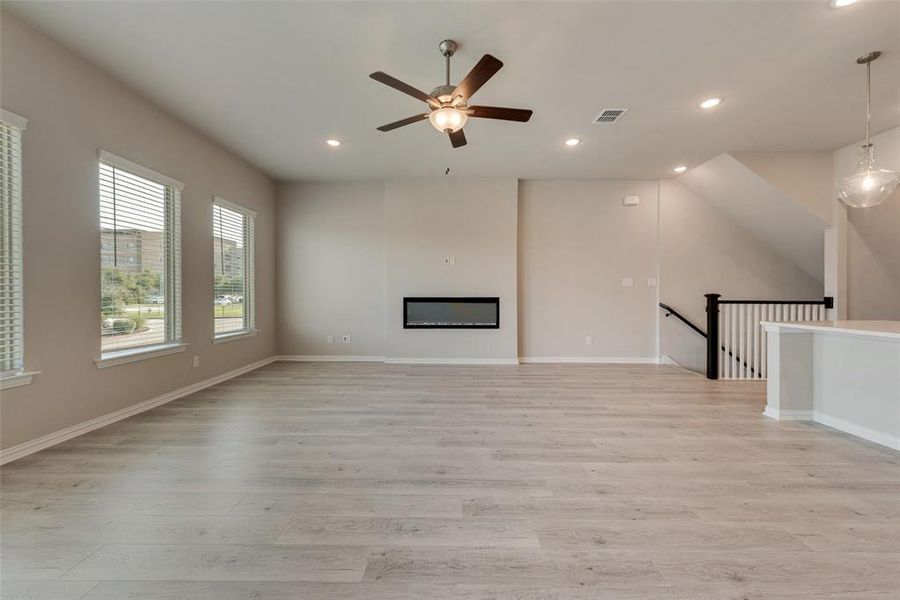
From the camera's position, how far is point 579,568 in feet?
4.66

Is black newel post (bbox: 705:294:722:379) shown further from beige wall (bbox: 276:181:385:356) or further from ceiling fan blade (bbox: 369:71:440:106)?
beige wall (bbox: 276:181:385:356)

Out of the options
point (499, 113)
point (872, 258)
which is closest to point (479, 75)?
point (499, 113)

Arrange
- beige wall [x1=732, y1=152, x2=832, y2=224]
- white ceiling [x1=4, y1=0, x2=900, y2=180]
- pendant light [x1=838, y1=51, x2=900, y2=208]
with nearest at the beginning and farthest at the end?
white ceiling [x1=4, y1=0, x2=900, y2=180] < pendant light [x1=838, y1=51, x2=900, y2=208] < beige wall [x1=732, y1=152, x2=832, y2=224]

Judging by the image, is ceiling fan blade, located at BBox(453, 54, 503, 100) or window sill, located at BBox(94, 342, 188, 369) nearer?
ceiling fan blade, located at BBox(453, 54, 503, 100)

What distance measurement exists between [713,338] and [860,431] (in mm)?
2032

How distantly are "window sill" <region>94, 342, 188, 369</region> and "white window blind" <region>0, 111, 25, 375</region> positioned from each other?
55cm

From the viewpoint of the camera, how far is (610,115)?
3.48 m

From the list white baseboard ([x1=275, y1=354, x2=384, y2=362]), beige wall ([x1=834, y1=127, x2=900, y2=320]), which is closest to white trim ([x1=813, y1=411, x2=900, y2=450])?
beige wall ([x1=834, y1=127, x2=900, y2=320])

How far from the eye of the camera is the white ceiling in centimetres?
222

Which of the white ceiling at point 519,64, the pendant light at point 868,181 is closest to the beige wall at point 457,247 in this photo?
the white ceiling at point 519,64

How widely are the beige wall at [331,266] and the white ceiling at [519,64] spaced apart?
1504mm

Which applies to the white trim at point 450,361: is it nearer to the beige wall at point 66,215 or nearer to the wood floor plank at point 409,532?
the beige wall at point 66,215

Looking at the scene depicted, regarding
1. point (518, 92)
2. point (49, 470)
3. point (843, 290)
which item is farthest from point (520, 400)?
point (843, 290)

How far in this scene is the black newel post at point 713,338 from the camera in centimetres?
456
